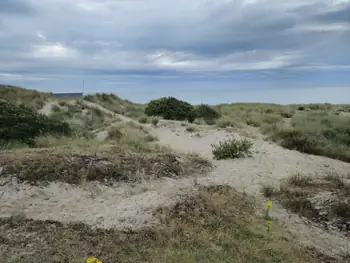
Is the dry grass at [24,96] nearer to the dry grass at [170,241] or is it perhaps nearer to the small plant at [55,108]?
the small plant at [55,108]

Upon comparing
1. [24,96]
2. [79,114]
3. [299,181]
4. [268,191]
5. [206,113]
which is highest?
[24,96]

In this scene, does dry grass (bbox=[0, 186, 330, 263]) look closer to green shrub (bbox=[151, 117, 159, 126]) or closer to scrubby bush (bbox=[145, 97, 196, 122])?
green shrub (bbox=[151, 117, 159, 126])

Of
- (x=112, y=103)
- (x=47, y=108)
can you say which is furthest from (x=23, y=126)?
(x=112, y=103)

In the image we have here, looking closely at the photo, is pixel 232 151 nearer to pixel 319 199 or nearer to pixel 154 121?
pixel 319 199

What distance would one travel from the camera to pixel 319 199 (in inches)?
258

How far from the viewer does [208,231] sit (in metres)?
4.97

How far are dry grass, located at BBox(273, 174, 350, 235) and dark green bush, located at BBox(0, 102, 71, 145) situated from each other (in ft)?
23.8

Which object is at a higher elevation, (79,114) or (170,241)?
(79,114)

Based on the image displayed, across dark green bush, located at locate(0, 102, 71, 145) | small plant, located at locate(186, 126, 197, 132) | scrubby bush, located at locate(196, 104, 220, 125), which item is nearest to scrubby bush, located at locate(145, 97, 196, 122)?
scrubby bush, located at locate(196, 104, 220, 125)

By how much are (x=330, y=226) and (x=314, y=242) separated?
2.55 feet

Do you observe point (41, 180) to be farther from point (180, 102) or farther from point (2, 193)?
point (180, 102)

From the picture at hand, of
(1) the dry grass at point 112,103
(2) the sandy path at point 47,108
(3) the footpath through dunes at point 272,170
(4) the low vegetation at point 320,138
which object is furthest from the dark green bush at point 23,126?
(1) the dry grass at point 112,103

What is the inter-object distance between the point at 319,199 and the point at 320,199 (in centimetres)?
2

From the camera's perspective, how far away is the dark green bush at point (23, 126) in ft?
35.8
